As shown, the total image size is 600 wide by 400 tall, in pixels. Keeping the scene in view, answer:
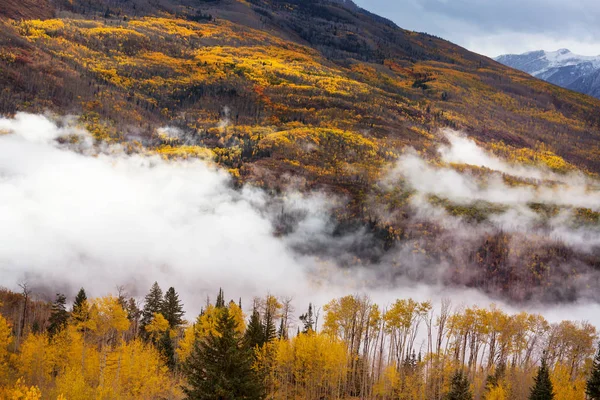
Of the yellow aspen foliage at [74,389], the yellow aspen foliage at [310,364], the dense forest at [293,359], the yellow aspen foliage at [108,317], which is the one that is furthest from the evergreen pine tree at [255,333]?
the yellow aspen foliage at [74,389]

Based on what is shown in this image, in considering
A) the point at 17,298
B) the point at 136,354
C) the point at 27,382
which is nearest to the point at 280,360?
the point at 136,354

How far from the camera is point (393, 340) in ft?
282

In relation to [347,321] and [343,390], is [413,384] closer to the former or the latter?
[343,390]

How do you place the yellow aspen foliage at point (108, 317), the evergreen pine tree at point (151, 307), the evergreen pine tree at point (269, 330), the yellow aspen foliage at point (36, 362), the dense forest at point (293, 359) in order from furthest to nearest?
the evergreen pine tree at point (151, 307)
the yellow aspen foliage at point (108, 317)
the evergreen pine tree at point (269, 330)
the yellow aspen foliage at point (36, 362)
the dense forest at point (293, 359)

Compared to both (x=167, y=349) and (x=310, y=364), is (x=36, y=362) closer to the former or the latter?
(x=167, y=349)

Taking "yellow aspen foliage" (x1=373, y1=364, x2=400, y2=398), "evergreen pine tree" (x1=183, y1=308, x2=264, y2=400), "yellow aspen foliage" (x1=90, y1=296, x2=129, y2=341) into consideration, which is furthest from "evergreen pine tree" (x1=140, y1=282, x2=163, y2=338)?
"evergreen pine tree" (x1=183, y1=308, x2=264, y2=400)

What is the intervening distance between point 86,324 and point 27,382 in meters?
9.36

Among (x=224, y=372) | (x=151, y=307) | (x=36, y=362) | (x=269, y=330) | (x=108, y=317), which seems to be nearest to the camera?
(x=224, y=372)

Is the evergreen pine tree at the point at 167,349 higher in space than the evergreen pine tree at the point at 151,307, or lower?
lower

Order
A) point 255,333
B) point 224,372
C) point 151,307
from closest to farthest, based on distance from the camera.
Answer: point 224,372
point 255,333
point 151,307

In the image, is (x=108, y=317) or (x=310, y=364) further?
(x=108, y=317)

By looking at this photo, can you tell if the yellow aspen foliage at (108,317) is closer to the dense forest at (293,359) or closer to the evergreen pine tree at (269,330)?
the dense forest at (293,359)

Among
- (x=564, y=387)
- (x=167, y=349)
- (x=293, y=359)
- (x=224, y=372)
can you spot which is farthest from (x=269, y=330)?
(x=224, y=372)

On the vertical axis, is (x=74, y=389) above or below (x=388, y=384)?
below
